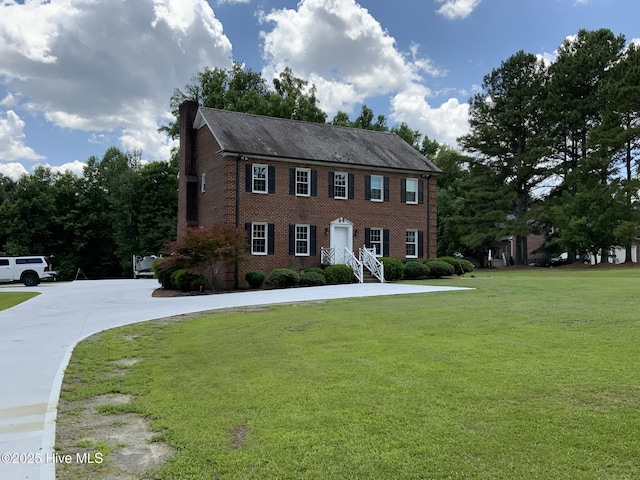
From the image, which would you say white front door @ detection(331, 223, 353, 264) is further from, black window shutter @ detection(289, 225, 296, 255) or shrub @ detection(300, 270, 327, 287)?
shrub @ detection(300, 270, 327, 287)

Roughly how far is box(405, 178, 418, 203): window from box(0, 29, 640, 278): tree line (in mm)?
16157

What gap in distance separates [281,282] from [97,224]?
33.4 metres

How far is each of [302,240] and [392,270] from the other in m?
4.76

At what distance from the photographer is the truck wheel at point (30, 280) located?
28664 millimetres

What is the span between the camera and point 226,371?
Answer: 22.1 feet

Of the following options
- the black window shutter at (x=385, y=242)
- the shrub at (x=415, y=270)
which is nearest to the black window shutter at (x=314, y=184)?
the black window shutter at (x=385, y=242)

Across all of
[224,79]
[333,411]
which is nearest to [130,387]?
[333,411]

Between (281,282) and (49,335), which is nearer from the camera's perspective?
(49,335)

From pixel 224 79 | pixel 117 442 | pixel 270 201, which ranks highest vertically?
pixel 224 79

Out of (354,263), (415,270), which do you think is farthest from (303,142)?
(415,270)

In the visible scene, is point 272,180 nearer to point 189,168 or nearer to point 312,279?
point 312,279

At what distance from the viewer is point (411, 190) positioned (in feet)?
96.2

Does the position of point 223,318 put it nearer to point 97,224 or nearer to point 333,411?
point 333,411

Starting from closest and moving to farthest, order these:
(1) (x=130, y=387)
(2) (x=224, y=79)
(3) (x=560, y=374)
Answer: (3) (x=560, y=374), (1) (x=130, y=387), (2) (x=224, y=79)
